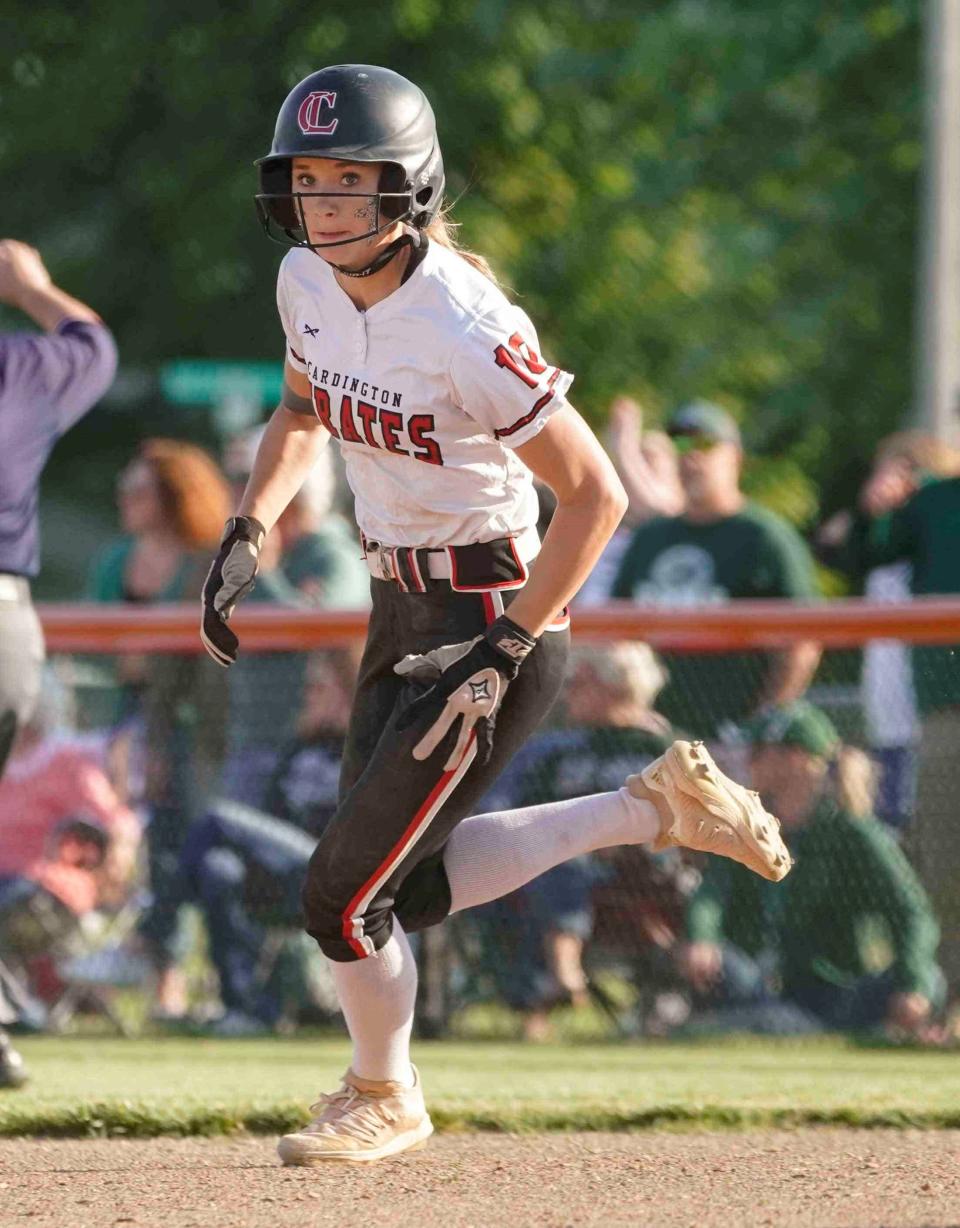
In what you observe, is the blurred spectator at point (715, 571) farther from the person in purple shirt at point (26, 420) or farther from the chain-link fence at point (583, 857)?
the person in purple shirt at point (26, 420)

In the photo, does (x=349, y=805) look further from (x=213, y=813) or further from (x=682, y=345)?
(x=682, y=345)

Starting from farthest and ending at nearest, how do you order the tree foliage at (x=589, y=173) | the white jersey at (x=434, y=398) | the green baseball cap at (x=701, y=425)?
1. the tree foliage at (x=589, y=173)
2. the green baseball cap at (x=701, y=425)
3. the white jersey at (x=434, y=398)

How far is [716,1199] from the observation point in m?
4.84

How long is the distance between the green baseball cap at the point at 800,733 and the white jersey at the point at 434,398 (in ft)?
10.1

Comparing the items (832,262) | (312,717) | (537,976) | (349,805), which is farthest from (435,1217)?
(832,262)

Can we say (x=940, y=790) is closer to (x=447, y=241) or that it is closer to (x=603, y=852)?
(x=603, y=852)

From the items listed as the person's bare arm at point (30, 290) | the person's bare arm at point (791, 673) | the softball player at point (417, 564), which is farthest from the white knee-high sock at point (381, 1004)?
the person's bare arm at point (791, 673)

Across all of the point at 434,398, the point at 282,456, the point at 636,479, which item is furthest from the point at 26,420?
the point at 636,479

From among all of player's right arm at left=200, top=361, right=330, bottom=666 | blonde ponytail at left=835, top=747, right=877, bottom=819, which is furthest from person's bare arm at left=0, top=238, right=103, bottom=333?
blonde ponytail at left=835, top=747, right=877, bottom=819

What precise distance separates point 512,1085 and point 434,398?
2612 millimetres

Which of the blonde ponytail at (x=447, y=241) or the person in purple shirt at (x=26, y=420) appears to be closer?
the blonde ponytail at (x=447, y=241)

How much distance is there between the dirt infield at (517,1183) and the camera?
4.62m

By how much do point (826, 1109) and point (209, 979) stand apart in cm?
280

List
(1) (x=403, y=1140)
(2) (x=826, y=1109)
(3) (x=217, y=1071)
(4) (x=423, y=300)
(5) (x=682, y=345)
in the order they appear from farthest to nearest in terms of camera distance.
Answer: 1. (5) (x=682, y=345)
2. (3) (x=217, y=1071)
3. (2) (x=826, y=1109)
4. (1) (x=403, y=1140)
5. (4) (x=423, y=300)
